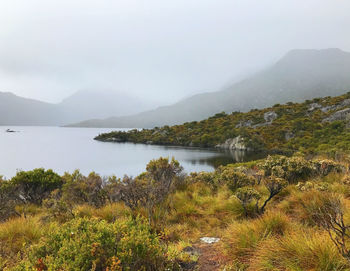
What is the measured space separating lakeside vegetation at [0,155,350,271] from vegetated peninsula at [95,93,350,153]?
3442 centimetres

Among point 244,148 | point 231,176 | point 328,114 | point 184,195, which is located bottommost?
point 244,148

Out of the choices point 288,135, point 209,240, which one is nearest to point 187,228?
point 209,240

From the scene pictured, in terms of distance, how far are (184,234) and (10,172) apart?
34.1m

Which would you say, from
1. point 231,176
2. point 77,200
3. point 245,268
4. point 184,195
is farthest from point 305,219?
point 77,200

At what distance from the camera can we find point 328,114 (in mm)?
56312

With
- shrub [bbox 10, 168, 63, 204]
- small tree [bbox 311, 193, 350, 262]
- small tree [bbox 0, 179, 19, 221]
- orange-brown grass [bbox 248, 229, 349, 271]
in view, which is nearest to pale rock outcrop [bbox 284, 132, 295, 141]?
small tree [bbox 311, 193, 350, 262]

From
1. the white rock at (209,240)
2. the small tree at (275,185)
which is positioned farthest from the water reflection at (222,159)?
the white rock at (209,240)

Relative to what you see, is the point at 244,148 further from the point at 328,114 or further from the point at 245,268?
the point at 245,268

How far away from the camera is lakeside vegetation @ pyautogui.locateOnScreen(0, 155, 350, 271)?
9.48 ft

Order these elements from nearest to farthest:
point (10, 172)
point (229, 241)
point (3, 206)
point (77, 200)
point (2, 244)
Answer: point (229, 241), point (2, 244), point (3, 206), point (77, 200), point (10, 172)

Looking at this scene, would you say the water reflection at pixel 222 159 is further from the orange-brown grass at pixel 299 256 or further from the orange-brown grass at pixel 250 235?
the orange-brown grass at pixel 299 256

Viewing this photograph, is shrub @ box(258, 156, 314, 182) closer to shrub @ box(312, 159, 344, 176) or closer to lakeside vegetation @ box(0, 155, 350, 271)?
lakeside vegetation @ box(0, 155, 350, 271)

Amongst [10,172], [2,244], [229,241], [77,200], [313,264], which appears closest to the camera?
[313,264]

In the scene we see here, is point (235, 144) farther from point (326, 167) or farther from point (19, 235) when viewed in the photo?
point (19, 235)
